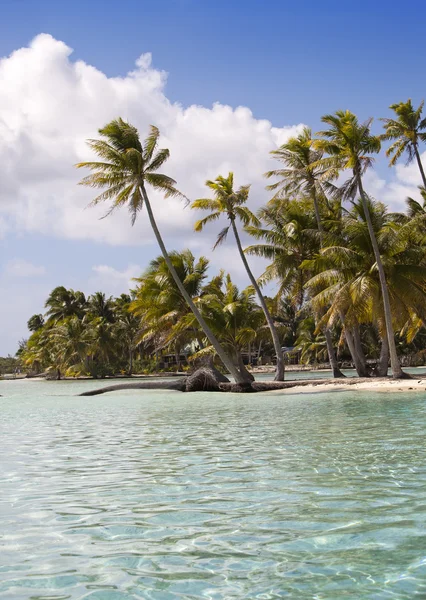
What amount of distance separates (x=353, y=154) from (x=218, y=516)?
68.7 feet

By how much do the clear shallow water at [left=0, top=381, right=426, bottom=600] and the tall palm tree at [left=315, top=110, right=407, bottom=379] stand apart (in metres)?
13.4

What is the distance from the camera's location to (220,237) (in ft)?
95.0

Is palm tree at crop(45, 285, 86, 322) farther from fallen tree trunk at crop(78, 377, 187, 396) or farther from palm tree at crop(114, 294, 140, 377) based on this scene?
fallen tree trunk at crop(78, 377, 187, 396)

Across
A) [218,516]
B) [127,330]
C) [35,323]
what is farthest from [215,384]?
[35,323]

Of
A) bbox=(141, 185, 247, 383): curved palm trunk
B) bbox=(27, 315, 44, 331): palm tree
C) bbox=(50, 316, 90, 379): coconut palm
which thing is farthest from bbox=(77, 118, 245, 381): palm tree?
bbox=(27, 315, 44, 331): palm tree

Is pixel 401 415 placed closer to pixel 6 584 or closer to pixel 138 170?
pixel 6 584

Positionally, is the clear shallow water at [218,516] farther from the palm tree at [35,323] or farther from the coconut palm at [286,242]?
the palm tree at [35,323]

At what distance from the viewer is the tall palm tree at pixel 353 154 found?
77.4 ft

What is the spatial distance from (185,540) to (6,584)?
1.39 metres

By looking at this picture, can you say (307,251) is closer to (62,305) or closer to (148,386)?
(148,386)

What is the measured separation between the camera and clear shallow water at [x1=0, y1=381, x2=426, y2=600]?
3.84m

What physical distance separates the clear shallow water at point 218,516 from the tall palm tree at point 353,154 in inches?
528

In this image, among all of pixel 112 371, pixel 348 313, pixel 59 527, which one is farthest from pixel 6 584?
pixel 112 371

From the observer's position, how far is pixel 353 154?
24.0 metres
